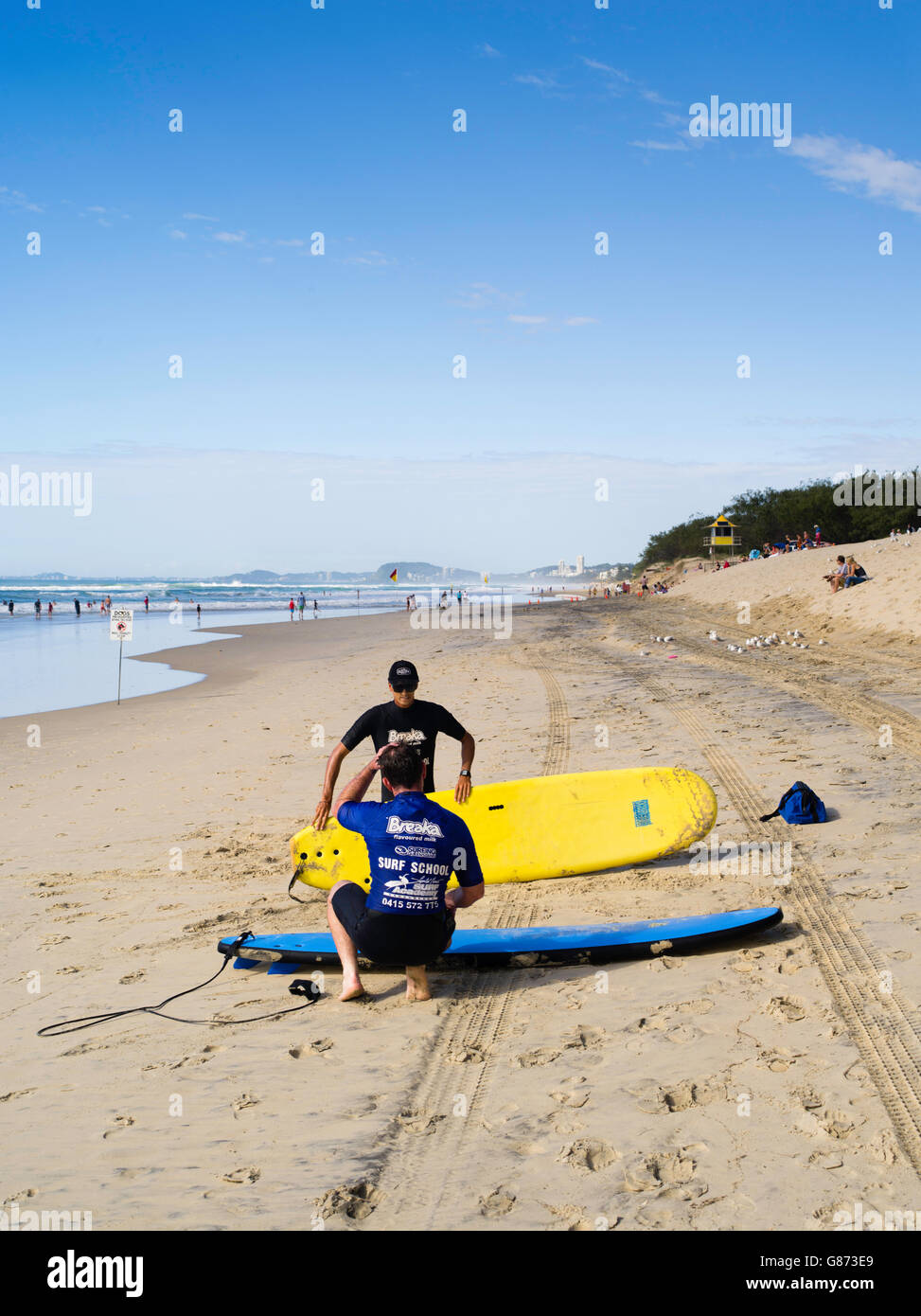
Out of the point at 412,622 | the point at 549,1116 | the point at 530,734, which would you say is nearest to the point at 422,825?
the point at 549,1116

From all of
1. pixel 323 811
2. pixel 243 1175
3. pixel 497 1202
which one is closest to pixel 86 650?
pixel 323 811

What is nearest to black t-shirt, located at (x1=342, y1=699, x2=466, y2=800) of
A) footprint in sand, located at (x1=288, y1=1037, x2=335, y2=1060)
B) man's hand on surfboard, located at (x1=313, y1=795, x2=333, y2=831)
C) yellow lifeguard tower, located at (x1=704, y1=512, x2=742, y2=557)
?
man's hand on surfboard, located at (x1=313, y1=795, x2=333, y2=831)

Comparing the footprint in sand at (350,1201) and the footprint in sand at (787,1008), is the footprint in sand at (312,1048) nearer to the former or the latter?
the footprint in sand at (350,1201)

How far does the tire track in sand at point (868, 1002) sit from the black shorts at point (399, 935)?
1832 mm

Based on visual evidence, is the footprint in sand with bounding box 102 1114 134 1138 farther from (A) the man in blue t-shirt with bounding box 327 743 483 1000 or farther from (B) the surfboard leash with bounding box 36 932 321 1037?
(A) the man in blue t-shirt with bounding box 327 743 483 1000

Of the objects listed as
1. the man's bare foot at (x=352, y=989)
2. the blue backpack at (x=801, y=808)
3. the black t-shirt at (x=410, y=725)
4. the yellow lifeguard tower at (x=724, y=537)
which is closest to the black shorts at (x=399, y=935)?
the man's bare foot at (x=352, y=989)

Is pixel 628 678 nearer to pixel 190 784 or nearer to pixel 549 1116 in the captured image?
pixel 190 784

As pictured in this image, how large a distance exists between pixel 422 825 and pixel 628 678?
34.9 ft

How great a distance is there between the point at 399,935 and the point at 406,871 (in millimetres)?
319

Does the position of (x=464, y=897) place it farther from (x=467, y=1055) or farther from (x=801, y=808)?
(x=801, y=808)

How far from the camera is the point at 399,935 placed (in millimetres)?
3973

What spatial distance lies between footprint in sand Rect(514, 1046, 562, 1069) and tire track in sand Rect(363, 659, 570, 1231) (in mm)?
118
